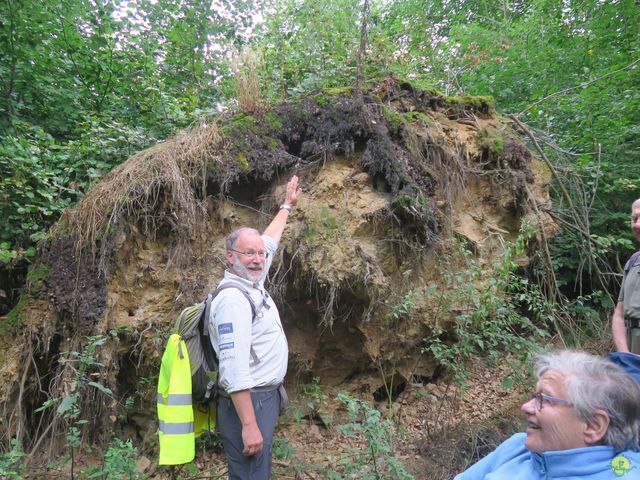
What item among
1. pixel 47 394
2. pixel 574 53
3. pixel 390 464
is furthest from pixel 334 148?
pixel 574 53

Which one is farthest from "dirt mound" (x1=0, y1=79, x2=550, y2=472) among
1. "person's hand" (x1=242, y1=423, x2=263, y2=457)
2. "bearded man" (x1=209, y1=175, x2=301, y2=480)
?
"person's hand" (x1=242, y1=423, x2=263, y2=457)

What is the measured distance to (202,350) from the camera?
99.8 inches

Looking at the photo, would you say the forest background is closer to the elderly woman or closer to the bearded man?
the bearded man

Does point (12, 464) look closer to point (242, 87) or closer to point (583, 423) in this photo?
point (583, 423)

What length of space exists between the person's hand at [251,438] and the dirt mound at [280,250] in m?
1.74

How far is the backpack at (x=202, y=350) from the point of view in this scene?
8.09 feet

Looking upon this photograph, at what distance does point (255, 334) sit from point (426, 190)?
2785mm

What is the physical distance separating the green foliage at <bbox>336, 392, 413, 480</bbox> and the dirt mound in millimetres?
1085

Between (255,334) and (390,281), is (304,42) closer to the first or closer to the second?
(390,281)

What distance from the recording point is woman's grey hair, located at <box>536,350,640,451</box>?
61.2 inches

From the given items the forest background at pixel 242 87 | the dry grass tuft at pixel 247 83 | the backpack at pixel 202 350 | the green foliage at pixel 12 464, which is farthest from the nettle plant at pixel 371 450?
the dry grass tuft at pixel 247 83

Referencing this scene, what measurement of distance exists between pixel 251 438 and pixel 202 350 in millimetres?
615

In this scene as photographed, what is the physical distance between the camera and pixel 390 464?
2951 millimetres

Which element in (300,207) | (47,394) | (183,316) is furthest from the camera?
(300,207)
